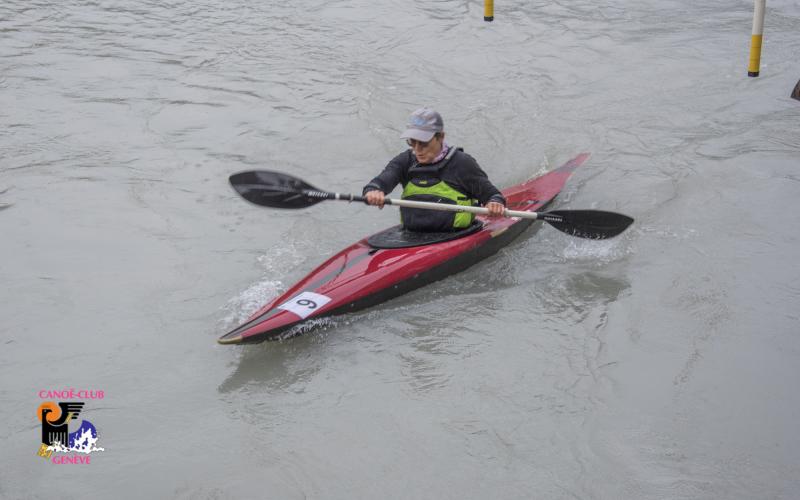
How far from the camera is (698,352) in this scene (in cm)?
482

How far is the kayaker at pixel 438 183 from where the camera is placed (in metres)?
5.50

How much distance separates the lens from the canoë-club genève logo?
402 centimetres

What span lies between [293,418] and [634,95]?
606 centimetres

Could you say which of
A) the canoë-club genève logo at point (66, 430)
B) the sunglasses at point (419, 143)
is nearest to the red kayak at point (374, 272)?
the sunglasses at point (419, 143)

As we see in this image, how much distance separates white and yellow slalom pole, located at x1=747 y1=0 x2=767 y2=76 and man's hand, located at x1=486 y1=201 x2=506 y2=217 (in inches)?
160

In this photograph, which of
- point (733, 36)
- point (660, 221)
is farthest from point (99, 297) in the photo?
point (733, 36)

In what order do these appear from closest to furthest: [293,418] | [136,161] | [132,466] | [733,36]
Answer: [132,466] → [293,418] → [136,161] → [733,36]

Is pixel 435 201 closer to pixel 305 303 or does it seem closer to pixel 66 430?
pixel 305 303

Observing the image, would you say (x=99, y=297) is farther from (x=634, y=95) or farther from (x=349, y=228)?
(x=634, y=95)

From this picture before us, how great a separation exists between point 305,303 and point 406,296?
30.6 inches

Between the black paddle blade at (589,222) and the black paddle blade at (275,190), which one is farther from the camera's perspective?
the black paddle blade at (589,222)

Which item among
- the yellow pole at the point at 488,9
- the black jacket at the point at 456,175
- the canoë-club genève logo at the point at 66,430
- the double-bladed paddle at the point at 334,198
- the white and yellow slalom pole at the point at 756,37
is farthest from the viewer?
the yellow pole at the point at 488,9

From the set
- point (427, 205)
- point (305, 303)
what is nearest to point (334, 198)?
point (427, 205)

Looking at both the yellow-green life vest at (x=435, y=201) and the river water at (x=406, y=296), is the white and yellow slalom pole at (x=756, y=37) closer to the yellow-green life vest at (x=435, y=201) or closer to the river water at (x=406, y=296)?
the river water at (x=406, y=296)
